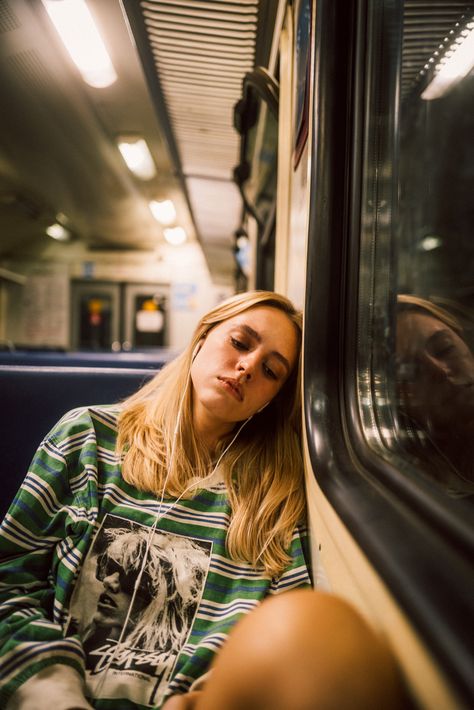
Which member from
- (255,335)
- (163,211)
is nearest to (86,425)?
(255,335)

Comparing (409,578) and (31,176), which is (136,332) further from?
(409,578)

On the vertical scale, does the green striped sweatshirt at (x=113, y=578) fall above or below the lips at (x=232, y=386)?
below

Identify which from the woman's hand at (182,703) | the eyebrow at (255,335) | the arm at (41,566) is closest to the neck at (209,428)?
the eyebrow at (255,335)

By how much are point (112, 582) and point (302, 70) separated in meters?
1.68

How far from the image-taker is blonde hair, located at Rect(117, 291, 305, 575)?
4.00 feet

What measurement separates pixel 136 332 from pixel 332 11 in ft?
26.9

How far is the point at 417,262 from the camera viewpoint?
54.2 inches

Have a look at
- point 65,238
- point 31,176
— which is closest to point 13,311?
point 65,238

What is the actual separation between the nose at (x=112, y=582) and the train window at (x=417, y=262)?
713 mm

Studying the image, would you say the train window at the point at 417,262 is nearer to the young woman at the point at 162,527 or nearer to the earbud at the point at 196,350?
the young woman at the point at 162,527

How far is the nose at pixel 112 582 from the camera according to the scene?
108 cm

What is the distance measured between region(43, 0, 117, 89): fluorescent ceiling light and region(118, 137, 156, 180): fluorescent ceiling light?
4.35 feet

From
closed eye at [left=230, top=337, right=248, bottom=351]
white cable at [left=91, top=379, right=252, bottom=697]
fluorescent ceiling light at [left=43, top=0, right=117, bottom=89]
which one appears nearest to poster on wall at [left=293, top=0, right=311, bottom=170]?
closed eye at [left=230, top=337, right=248, bottom=351]

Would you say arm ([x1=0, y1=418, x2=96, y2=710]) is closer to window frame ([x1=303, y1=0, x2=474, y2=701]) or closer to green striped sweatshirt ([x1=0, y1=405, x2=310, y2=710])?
green striped sweatshirt ([x1=0, y1=405, x2=310, y2=710])
